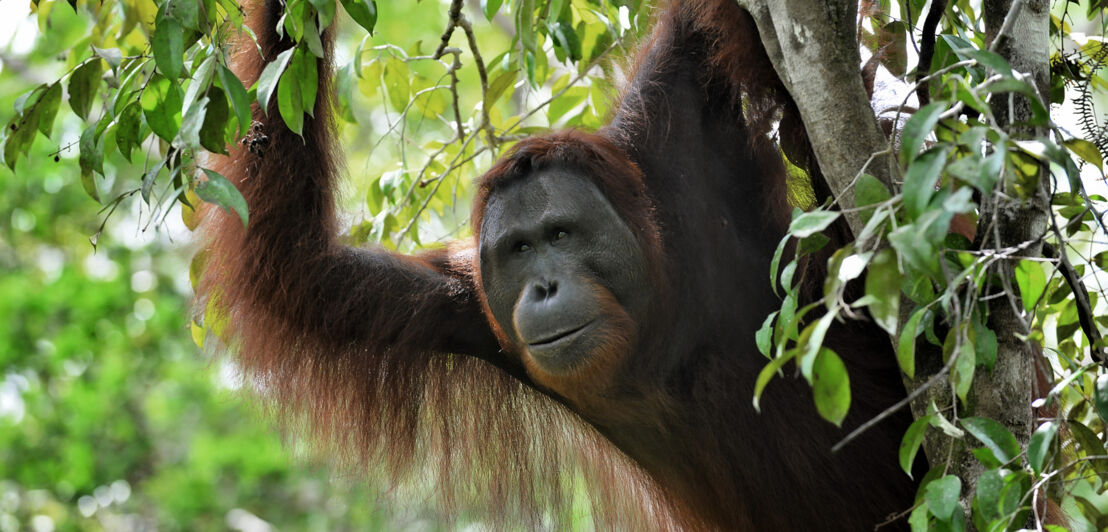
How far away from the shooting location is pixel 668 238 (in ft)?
11.6

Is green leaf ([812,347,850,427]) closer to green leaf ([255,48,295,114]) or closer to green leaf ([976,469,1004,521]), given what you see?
green leaf ([976,469,1004,521])

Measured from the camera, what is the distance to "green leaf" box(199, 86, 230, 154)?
8.35ft

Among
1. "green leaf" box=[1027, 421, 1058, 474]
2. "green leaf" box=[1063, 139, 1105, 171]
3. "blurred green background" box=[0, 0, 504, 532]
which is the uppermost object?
"blurred green background" box=[0, 0, 504, 532]

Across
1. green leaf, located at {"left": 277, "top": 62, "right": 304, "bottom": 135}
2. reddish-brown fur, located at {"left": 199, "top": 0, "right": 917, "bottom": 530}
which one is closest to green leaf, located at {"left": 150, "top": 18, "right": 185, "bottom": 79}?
green leaf, located at {"left": 277, "top": 62, "right": 304, "bottom": 135}

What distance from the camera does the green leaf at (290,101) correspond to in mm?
2676

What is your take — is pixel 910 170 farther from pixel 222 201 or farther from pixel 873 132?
pixel 222 201

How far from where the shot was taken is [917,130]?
1614 millimetres

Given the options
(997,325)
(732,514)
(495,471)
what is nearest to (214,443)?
(495,471)

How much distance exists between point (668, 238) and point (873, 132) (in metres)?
1.24

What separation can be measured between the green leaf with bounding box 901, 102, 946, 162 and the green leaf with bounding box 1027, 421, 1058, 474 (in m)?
0.56

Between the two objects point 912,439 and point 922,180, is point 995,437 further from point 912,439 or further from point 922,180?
point 922,180

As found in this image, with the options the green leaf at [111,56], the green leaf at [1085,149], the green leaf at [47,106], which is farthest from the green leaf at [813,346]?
the green leaf at [47,106]

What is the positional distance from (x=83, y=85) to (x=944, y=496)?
2.31 metres

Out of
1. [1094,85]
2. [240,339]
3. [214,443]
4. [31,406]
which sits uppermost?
[31,406]
